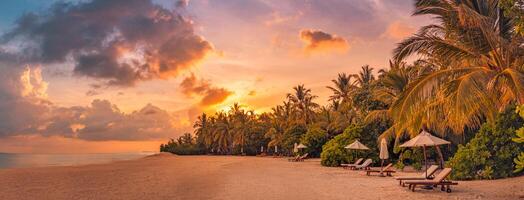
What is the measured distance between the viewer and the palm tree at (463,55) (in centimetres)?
1160

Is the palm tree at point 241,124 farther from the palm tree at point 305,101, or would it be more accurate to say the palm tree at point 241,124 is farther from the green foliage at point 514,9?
the green foliage at point 514,9

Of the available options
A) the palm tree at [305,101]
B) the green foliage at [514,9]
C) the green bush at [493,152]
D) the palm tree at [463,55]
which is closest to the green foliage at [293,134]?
the palm tree at [305,101]

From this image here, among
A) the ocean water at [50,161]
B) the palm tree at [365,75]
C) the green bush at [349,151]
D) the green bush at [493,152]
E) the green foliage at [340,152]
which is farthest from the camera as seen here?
the ocean water at [50,161]

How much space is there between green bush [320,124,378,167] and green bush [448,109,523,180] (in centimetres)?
1305

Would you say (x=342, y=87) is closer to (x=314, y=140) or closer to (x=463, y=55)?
(x=314, y=140)

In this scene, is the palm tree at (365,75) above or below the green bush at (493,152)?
above

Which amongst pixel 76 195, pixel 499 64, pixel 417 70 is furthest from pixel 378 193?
pixel 417 70

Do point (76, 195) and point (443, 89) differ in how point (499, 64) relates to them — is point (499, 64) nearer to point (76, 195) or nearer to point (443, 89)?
point (443, 89)

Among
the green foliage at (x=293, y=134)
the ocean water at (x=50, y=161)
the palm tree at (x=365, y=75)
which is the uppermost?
the palm tree at (x=365, y=75)

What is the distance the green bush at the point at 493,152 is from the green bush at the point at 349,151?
13045 mm

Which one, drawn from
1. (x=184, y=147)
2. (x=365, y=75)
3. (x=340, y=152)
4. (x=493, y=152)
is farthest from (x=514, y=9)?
(x=184, y=147)

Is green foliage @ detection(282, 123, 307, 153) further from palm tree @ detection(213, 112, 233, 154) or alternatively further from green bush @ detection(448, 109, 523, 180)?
green bush @ detection(448, 109, 523, 180)

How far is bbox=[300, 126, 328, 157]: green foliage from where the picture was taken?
4544 cm

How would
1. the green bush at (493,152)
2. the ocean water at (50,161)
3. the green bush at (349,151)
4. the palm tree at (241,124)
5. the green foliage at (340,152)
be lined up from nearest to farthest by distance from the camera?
the green bush at (493,152) < the green bush at (349,151) < the green foliage at (340,152) < the ocean water at (50,161) < the palm tree at (241,124)
